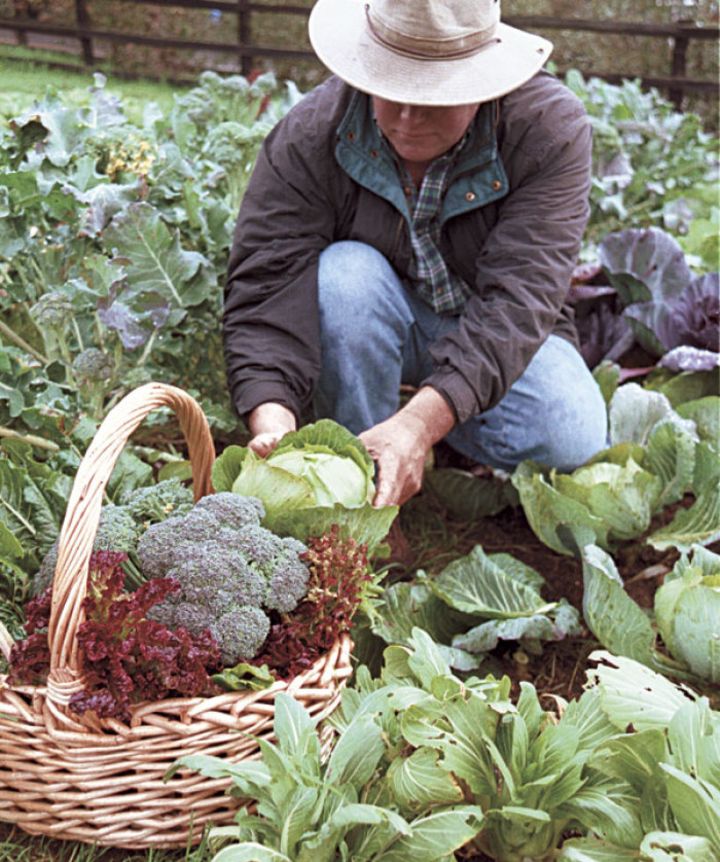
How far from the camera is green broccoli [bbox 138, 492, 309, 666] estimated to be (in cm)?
176

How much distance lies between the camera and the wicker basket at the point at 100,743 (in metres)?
1.60

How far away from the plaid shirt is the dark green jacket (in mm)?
28

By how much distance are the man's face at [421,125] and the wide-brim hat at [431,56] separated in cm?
9

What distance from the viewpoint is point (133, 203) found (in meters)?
2.54

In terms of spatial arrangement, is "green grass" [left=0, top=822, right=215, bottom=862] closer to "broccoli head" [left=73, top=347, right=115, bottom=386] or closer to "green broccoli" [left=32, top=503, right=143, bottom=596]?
"green broccoli" [left=32, top=503, right=143, bottom=596]

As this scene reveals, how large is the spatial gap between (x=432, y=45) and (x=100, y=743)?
1600 millimetres

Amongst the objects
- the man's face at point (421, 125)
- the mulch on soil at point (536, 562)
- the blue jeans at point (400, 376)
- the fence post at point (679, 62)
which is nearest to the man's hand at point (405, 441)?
the blue jeans at point (400, 376)

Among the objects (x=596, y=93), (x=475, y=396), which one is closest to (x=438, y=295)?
(x=475, y=396)

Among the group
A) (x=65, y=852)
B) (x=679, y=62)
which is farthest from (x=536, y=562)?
(x=679, y=62)

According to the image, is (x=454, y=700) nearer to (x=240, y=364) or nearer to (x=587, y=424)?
(x=240, y=364)

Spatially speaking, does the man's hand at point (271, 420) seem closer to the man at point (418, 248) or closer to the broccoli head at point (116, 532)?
the man at point (418, 248)

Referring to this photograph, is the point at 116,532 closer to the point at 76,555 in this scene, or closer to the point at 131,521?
the point at 131,521

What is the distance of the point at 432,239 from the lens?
8.86ft

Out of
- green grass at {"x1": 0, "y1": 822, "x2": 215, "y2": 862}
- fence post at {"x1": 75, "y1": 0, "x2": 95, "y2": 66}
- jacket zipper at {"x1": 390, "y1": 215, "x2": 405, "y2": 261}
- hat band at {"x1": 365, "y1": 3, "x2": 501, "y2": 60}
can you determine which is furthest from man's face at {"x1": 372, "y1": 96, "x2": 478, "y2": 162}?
fence post at {"x1": 75, "y1": 0, "x2": 95, "y2": 66}
